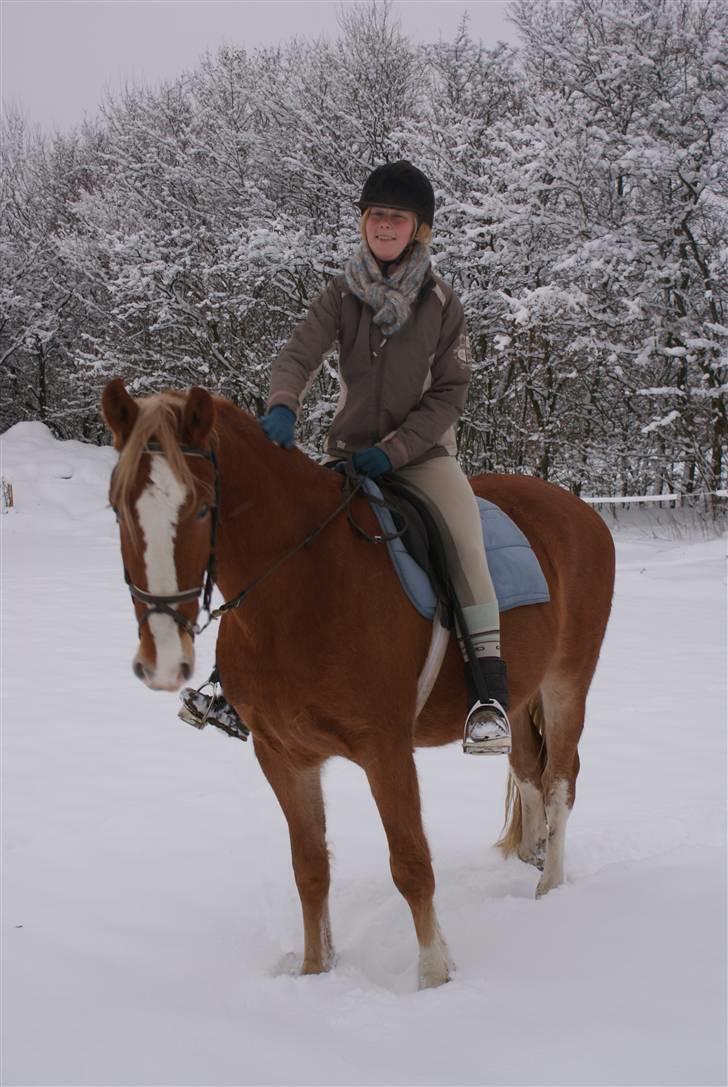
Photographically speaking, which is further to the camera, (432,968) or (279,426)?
(432,968)

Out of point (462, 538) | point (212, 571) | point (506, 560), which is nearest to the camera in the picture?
point (212, 571)

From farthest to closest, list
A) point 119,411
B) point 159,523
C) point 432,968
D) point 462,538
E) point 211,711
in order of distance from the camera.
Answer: point 211,711
point 462,538
point 432,968
point 119,411
point 159,523

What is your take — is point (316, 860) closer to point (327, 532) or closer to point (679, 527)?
point (327, 532)

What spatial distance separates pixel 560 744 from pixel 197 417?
8.41 feet

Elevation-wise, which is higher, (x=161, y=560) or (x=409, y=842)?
(x=161, y=560)

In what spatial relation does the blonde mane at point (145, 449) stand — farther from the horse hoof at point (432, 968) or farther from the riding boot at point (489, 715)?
the horse hoof at point (432, 968)

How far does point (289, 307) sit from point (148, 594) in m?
18.3

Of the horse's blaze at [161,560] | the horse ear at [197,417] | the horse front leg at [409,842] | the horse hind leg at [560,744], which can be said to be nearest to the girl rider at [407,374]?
the horse front leg at [409,842]

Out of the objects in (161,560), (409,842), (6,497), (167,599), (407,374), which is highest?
(407,374)

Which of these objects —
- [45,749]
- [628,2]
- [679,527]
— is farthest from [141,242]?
[45,749]

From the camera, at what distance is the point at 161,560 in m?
2.35

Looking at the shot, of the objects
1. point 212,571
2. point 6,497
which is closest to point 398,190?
point 212,571

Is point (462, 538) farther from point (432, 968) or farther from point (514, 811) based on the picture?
point (514, 811)

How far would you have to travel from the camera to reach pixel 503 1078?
8.10 feet
